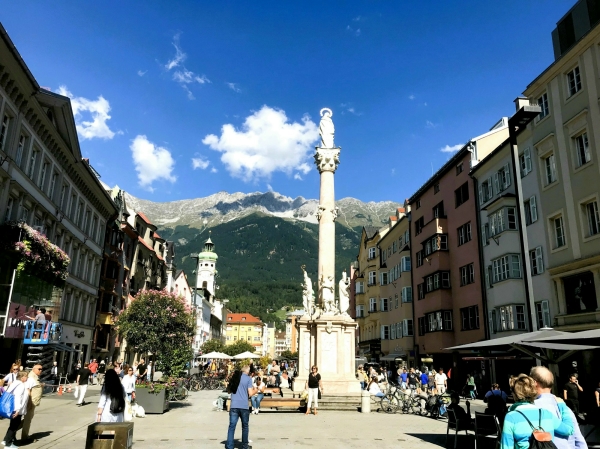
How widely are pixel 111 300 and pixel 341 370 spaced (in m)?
29.7

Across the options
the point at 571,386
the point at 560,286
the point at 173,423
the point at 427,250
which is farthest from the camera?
the point at 427,250

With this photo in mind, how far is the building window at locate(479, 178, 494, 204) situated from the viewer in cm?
3366

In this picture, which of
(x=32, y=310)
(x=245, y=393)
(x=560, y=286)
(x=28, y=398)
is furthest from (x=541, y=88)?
(x=32, y=310)

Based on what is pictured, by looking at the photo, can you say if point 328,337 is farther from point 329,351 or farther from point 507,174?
point 507,174

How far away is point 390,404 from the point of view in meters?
21.3

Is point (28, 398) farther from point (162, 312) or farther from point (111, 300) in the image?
point (111, 300)

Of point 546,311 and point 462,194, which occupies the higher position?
point 462,194

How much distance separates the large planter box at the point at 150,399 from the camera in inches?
716

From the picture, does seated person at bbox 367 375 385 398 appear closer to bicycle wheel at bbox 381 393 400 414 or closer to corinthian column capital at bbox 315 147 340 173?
bicycle wheel at bbox 381 393 400 414

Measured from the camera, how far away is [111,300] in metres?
45.7

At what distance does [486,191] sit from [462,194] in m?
3.51

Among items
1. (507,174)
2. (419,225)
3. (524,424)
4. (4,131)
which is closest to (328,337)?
(507,174)

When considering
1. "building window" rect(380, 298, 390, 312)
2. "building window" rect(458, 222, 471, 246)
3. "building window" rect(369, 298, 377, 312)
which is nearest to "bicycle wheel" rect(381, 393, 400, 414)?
"building window" rect(458, 222, 471, 246)

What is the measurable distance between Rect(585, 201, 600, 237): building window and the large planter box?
20.1 m
